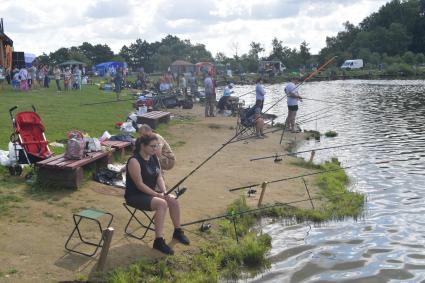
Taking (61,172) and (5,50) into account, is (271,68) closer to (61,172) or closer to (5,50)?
(5,50)

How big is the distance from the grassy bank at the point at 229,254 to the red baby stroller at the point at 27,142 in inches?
145

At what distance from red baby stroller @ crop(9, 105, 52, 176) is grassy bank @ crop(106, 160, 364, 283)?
12.1ft

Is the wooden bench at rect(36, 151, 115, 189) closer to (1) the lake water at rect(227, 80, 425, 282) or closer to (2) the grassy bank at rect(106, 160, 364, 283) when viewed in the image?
(2) the grassy bank at rect(106, 160, 364, 283)

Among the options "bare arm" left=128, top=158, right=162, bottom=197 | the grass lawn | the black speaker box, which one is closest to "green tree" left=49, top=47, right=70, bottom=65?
the black speaker box

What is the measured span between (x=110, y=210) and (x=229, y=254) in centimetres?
210

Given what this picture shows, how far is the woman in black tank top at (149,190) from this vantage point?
21.2ft

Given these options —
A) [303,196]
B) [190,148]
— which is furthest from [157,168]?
[190,148]

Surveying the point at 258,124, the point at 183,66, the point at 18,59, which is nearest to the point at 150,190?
the point at 258,124

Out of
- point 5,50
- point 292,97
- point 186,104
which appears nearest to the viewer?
point 292,97

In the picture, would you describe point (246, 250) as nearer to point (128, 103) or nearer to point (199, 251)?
point (199, 251)

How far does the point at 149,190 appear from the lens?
6.54 metres

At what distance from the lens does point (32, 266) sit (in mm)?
5824

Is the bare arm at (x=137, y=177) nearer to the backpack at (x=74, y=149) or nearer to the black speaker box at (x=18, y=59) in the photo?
the backpack at (x=74, y=149)

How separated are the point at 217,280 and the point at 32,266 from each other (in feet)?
7.01
